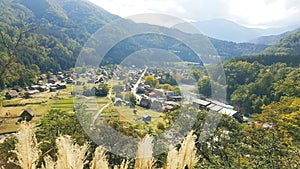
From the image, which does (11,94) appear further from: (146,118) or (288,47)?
(288,47)

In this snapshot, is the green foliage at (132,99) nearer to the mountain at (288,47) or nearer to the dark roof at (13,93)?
the dark roof at (13,93)

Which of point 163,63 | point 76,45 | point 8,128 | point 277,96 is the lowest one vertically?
point 8,128

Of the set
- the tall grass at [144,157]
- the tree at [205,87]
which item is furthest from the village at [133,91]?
the tall grass at [144,157]

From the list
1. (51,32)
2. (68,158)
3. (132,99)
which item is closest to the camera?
(68,158)

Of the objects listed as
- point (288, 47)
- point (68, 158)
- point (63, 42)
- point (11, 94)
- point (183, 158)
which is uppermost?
point (63, 42)

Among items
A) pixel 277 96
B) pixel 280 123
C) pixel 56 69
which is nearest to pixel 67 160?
pixel 280 123

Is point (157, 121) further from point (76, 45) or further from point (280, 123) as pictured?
point (76, 45)

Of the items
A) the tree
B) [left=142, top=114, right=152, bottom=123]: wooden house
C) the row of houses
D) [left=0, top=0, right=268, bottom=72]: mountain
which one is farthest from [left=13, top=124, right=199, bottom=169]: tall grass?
the tree

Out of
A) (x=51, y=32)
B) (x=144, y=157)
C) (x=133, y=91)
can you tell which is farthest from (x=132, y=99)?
(x=51, y=32)

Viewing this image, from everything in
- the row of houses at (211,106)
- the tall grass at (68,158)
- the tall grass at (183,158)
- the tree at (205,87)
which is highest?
the tall grass at (68,158)

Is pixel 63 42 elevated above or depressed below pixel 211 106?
above

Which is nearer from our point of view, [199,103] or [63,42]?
[199,103]
